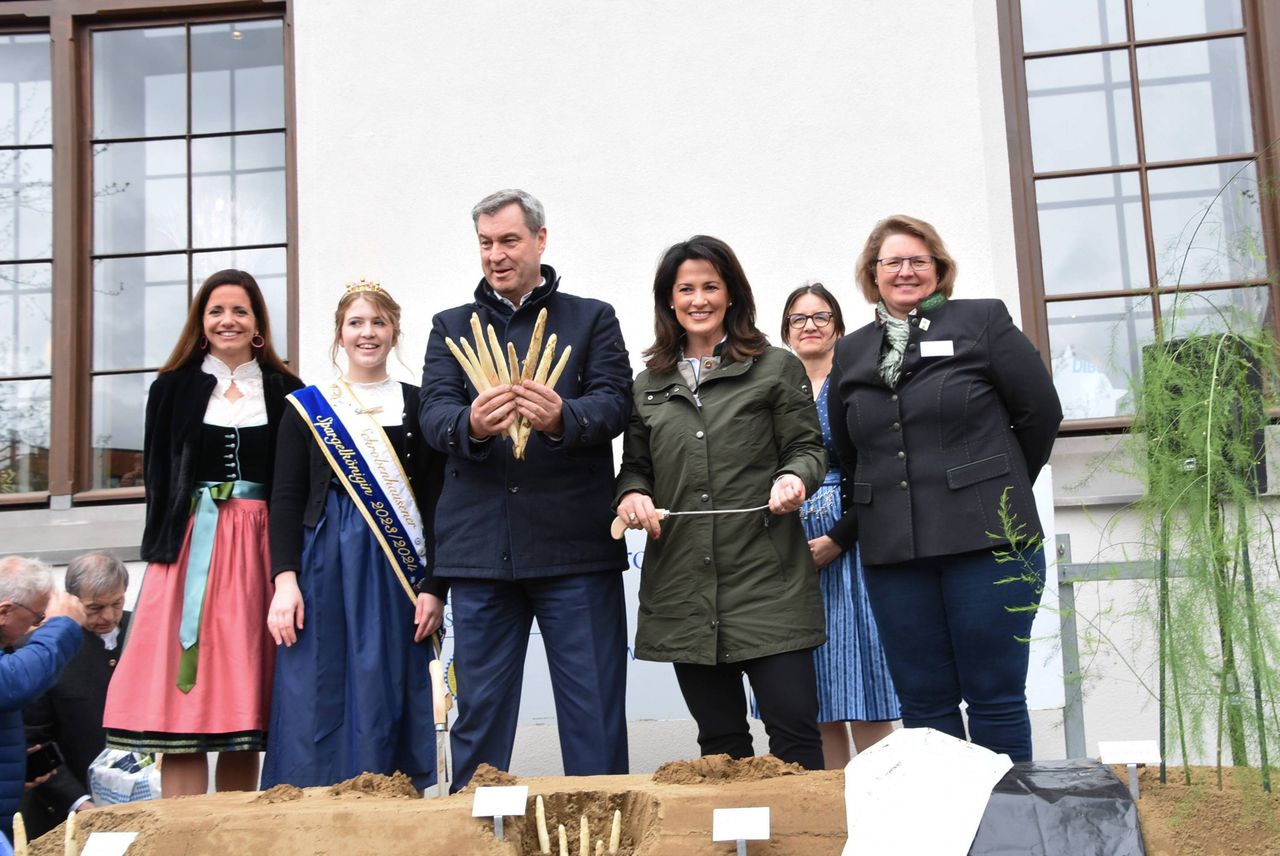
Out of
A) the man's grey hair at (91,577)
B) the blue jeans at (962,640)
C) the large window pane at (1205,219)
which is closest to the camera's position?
the blue jeans at (962,640)

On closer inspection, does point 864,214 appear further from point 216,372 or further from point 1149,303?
point 216,372

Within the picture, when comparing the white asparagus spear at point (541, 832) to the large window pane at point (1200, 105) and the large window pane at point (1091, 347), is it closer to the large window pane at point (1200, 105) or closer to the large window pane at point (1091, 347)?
the large window pane at point (1091, 347)

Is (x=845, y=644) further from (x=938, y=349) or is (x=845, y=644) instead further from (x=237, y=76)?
(x=237, y=76)

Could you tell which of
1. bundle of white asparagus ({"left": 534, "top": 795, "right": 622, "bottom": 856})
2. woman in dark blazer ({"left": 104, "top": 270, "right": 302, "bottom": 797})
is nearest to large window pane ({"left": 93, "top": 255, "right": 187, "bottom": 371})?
woman in dark blazer ({"left": 104, "top": 270, "right": 302, "bottom": 797})

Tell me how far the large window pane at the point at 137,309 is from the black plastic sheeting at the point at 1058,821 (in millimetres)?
4458

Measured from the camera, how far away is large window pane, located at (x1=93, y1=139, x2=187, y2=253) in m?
5.57

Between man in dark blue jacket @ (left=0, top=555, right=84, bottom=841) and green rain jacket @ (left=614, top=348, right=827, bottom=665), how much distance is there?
147 centimetres

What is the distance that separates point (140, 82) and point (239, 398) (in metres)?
2.73

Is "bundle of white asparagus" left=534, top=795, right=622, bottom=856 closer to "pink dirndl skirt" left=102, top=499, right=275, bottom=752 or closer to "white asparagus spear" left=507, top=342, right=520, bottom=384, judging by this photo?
"white asparagus spear" left=507, top=342, right=520, bottom=384

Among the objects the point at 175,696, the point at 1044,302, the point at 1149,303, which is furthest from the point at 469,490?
the point at 1149,303

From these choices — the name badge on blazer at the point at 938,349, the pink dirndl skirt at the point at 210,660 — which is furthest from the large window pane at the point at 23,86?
the name badge on blazer at the point at 938,349

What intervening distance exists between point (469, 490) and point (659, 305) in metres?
0.69

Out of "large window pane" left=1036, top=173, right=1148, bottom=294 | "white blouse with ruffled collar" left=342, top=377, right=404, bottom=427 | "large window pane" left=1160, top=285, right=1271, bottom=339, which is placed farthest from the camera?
"large window pane" left=1036, top=173, right=1148, bottom=294

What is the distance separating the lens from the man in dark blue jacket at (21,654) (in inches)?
122
